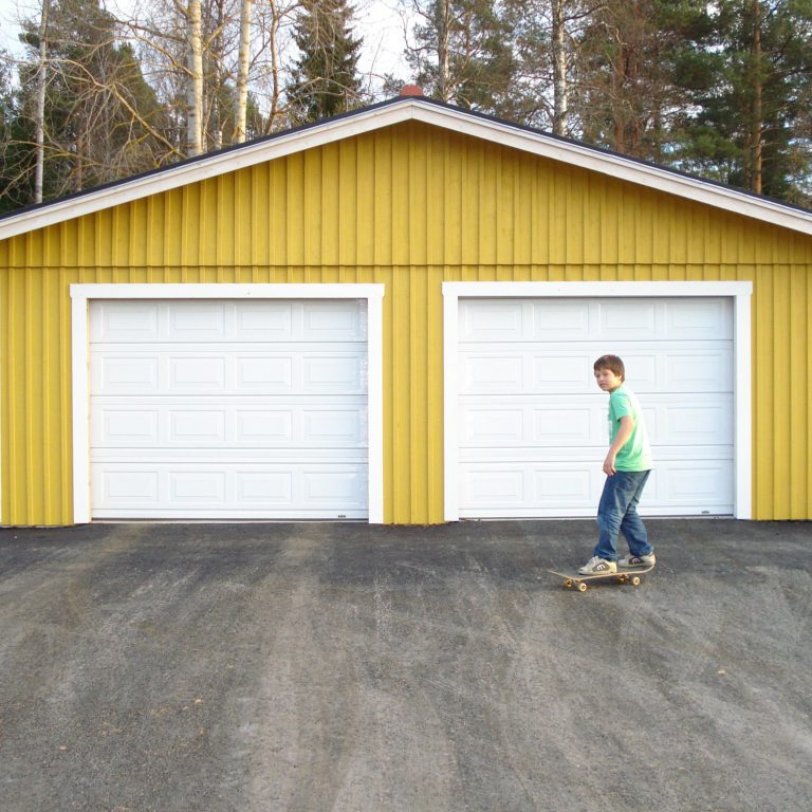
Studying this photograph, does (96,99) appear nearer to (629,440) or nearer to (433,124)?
(433,124)

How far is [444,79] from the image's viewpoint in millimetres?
19797

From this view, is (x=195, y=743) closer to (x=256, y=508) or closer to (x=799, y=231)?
(x=256, y=508)

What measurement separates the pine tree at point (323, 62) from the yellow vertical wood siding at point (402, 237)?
7922mm

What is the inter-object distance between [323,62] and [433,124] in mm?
11061

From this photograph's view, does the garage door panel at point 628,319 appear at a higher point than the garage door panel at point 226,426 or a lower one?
higher

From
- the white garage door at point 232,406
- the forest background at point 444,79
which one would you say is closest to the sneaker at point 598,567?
the white garage door at point 232,406

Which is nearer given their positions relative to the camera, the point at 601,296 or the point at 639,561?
the point at 639,561

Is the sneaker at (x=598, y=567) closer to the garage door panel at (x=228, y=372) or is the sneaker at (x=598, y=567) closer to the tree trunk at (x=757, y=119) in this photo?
the garage door panel at (x=228, y=372)

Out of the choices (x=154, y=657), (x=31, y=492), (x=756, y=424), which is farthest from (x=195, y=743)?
Answer: (x=756, y=424)

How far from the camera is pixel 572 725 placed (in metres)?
4.06

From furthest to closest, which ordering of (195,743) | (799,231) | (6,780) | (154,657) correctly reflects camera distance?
1. (799,231)
2. (154,657)
3. (195,743)
4. (6,780)

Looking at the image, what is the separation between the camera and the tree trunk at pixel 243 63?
16.1 m

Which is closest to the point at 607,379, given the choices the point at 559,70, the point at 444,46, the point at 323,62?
the point at 559,70

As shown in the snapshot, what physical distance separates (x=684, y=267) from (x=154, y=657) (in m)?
6.28
